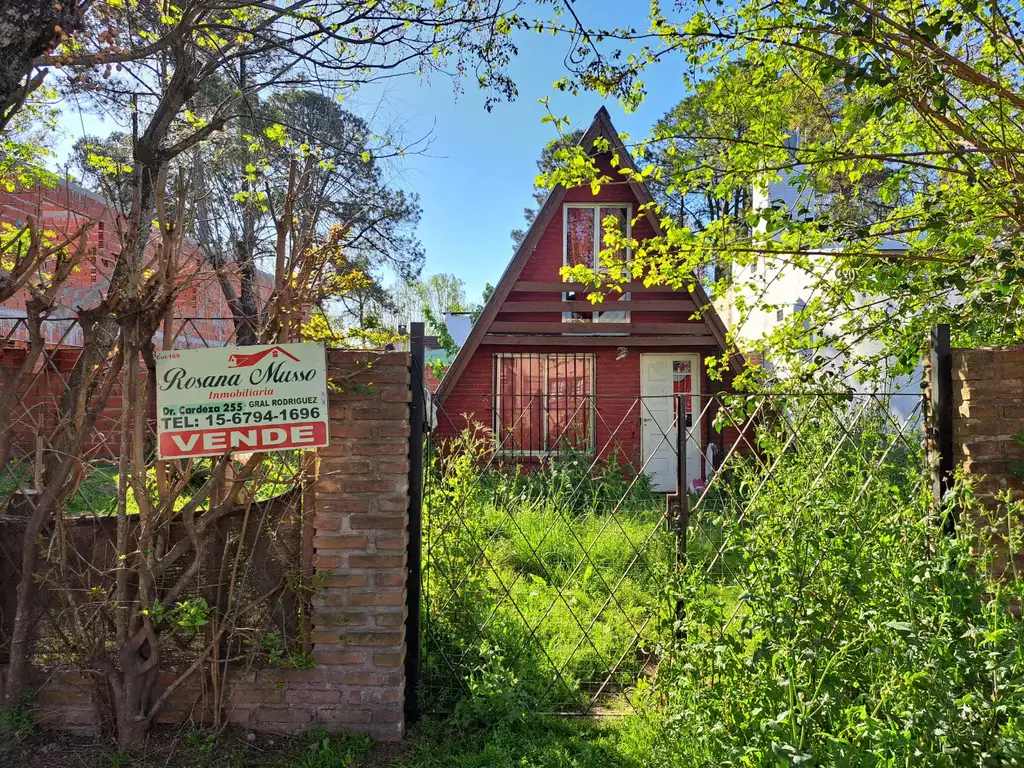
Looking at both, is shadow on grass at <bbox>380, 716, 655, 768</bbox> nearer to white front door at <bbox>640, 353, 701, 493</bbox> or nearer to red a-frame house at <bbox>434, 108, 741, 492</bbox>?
red a-frame house at <bbox>434, 108, 741, 492</bbox>

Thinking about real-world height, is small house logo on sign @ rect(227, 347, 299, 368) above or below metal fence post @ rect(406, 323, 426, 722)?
above

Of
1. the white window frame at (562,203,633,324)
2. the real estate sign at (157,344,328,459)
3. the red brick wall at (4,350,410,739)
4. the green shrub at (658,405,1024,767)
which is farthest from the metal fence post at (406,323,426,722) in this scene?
the white window frame at (562,203,633,324)

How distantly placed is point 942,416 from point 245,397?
343cm

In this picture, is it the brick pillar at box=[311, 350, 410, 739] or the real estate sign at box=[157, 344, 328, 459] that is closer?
the real estate sign at box=[157, 344, 328, 459]

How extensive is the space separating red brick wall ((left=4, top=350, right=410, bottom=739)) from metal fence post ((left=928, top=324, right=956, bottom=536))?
2.69 metres

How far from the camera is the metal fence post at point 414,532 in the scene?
9.58 feet

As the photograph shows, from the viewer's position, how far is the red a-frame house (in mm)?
9477

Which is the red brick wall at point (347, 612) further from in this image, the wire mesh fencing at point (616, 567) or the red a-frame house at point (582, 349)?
the red a-frame house at point (582, 349)

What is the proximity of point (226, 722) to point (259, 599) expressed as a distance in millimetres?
578

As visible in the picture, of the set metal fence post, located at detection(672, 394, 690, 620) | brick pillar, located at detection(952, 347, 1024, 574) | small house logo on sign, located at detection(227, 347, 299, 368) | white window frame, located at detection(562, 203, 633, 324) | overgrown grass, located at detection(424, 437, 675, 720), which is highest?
white window frame, located at detection(562, 203, 633, 324)

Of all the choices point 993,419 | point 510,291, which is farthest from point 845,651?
point 510,291

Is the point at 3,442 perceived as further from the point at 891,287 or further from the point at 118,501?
the point at 891,287

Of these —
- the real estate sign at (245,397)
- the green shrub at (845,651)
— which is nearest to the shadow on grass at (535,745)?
the green shrub at (845,651)

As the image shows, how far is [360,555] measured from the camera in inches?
110
